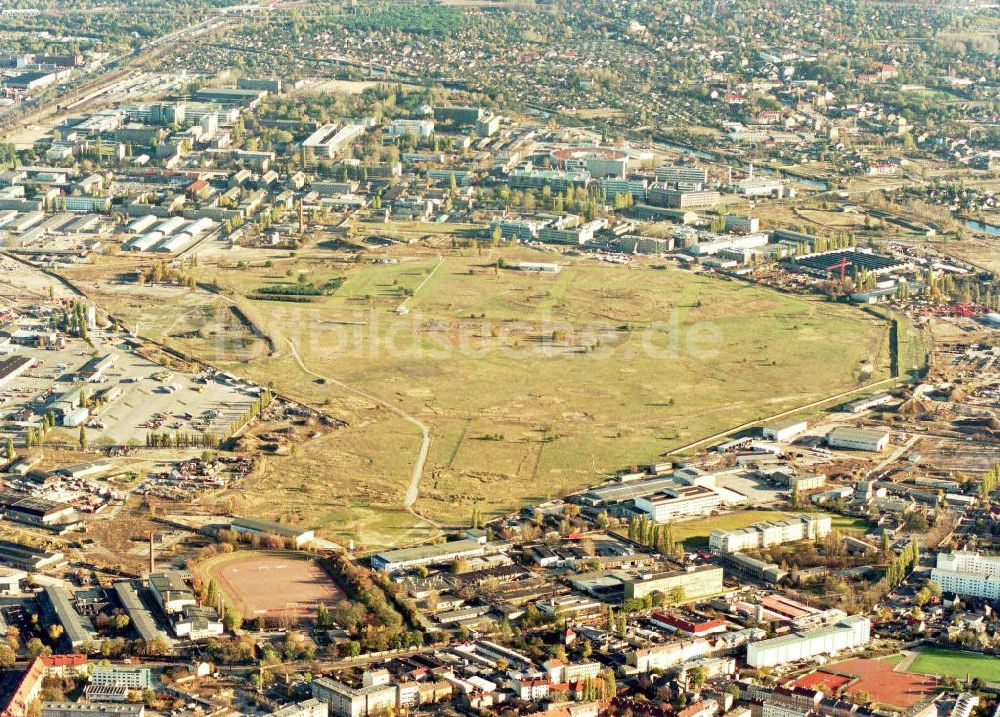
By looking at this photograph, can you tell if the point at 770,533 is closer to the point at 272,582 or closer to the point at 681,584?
the point at 681,584

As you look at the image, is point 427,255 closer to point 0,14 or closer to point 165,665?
point 165,665

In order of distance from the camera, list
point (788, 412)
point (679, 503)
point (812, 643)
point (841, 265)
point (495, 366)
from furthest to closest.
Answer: point (841, 265), point (495, 366), point (788, 412), point (679, 503), point (812, 643)

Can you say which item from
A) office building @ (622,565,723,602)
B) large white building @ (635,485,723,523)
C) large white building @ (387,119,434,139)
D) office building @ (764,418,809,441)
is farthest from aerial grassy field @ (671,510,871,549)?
large white building @ (387,119,434,139)

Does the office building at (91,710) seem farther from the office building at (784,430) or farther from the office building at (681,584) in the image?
the office building at (784,430)

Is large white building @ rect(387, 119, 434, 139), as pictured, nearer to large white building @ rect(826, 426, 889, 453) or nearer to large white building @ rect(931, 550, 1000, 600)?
large white building @ rect(826, 426, 889, 453)

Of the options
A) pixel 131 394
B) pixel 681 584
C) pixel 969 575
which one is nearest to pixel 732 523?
pixel 681 584

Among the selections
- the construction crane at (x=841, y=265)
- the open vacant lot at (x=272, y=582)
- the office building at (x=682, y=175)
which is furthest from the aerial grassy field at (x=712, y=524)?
the office building at (x=682, y=175)
